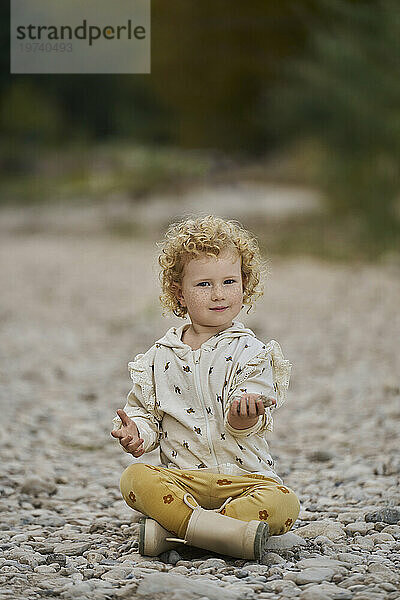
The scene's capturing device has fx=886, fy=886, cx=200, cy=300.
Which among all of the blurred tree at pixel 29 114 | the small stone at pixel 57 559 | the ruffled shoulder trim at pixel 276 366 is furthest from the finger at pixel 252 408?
the blurred tree at pixel 29 114

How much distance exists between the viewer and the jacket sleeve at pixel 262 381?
6.79 ft

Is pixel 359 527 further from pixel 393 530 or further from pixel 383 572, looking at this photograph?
pixel 383 572

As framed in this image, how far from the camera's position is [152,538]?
6.68 feet

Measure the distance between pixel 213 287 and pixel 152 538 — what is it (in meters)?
0.61

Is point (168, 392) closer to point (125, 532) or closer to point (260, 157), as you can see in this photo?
point (125, 532)

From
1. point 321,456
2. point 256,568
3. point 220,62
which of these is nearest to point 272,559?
point 256,568

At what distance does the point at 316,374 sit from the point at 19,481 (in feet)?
7.52

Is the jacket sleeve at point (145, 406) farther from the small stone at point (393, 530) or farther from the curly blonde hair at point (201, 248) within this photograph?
the small stone at point (393, 530)

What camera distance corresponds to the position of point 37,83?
51.5 ft

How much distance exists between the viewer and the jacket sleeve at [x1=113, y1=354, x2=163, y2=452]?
2.15m

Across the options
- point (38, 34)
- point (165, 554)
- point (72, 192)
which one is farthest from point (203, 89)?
point (165, 554)

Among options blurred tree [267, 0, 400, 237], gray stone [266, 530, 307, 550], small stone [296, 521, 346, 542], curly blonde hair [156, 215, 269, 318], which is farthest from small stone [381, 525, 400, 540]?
blurred tree [267, 0, 400, 237]

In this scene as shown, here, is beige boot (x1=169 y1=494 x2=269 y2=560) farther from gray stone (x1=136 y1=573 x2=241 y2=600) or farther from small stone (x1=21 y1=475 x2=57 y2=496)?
small stone (x1=21 y1=475 x2=57 y2=496)

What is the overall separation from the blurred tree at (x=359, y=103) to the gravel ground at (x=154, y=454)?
207 centimetres
